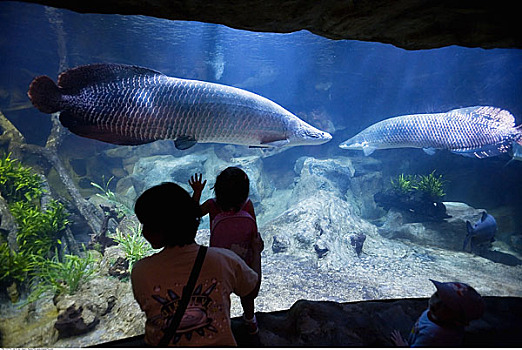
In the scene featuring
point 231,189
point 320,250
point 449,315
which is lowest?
point 320,250

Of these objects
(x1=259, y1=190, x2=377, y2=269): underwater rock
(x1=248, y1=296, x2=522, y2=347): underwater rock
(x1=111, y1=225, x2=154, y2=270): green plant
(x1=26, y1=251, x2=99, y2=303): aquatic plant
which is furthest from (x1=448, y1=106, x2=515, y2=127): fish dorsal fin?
(x1=26, y1=251, x2=99, y2=303): aquatic plant

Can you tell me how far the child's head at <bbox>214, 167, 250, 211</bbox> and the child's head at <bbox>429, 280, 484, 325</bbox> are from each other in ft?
4.65

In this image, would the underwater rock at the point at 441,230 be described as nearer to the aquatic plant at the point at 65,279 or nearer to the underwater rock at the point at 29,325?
the aquatic plant at the point at 65,279

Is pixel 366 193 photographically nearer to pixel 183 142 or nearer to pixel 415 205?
pixel 415 205

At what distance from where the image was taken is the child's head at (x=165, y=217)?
4.03 ft

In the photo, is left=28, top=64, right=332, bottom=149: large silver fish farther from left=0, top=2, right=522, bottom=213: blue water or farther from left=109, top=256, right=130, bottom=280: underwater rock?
left=0, top=2, right=522, bottom=213: blue water

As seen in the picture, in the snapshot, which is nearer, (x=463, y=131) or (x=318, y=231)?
(x=463, y=131)

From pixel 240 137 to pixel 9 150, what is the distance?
873cm

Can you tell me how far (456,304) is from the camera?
1.39 metres

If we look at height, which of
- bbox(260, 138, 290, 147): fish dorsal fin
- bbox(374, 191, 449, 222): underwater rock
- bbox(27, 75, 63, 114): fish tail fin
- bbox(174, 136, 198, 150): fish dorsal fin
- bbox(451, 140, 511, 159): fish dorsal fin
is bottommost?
bbox(374, 191, 449, 222): underwater rock

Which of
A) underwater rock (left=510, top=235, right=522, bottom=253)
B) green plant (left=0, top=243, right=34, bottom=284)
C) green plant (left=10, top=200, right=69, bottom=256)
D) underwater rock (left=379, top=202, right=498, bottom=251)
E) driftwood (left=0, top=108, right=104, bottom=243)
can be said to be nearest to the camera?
green plant (left=0, top=243, right=34, bottom=284)

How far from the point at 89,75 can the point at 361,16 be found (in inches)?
93.8

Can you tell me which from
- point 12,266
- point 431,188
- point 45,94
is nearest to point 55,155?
point 12,266

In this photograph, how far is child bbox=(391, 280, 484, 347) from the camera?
138cm
